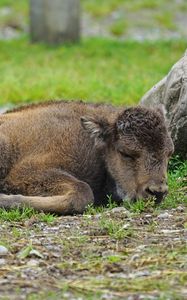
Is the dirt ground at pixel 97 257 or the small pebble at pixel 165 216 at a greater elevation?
the dirt ground at pixel 97 257

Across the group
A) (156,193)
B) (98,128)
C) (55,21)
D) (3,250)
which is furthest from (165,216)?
(55,21)

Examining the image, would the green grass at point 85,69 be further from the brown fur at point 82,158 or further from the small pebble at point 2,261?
the small pebble at point 2,261

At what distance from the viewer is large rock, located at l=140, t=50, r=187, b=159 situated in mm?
11398

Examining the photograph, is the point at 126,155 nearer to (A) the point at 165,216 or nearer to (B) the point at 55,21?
(A) the point at 165,216

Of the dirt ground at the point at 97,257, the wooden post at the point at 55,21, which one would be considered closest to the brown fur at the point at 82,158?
the dirt ground at the point at 97,257

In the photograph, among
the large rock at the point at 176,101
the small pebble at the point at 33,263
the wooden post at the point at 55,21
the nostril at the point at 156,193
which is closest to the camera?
the small pebble at the point at 33,263

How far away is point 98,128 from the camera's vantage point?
10.0 meters

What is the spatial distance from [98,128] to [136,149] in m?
0.49

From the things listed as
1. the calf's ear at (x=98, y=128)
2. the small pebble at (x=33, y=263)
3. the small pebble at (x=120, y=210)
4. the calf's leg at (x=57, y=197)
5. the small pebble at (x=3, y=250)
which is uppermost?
the calf's ear at (x=98, y=128)

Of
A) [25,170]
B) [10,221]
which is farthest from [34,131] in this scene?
[10,221]

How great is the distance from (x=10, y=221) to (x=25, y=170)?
28.7 inches

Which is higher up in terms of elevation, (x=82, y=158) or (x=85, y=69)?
(x=82, y=158)

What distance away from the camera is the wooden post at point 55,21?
2539 centimetres

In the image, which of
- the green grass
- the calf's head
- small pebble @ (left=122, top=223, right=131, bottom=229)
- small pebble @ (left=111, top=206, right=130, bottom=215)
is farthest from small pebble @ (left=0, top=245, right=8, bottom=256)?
the green grass
